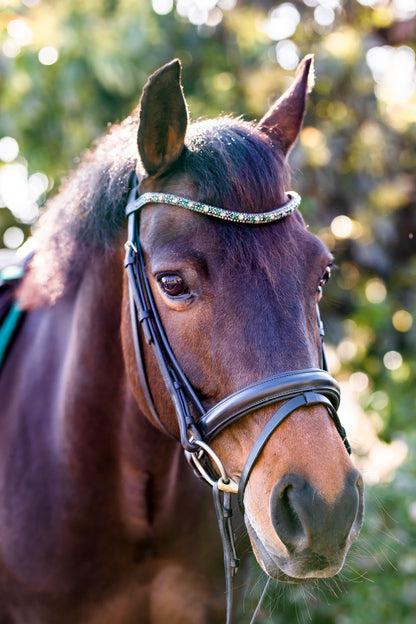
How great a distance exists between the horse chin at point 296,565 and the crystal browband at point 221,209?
0.85 m

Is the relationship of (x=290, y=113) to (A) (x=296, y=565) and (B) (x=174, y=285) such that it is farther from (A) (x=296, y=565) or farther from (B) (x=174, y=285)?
(A) (x=296, y=565)

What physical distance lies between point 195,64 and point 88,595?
5080 millimetres

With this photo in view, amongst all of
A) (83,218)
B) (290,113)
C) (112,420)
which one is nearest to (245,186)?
(290,113)

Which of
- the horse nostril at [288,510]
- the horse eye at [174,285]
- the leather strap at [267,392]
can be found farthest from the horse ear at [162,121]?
the horse nostril at [288,510]

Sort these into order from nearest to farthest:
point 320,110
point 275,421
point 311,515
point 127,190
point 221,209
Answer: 1. point 311,515
2. point 275,421
3. point 221,209
4. point 127,190
5. point 320,110

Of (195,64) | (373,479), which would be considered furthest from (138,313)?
(195,64)

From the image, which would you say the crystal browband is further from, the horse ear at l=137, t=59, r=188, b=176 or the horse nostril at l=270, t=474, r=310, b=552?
the horse nostril at l=270, t=474, r=310, b=552

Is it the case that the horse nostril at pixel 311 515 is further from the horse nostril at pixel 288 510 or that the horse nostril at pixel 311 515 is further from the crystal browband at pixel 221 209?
the crystal browband at pixel 221 209

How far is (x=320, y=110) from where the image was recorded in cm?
555

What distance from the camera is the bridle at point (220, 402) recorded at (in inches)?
55.6

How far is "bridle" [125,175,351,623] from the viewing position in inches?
55.6

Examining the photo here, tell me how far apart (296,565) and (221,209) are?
0.94 m

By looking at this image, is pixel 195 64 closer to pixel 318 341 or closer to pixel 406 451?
pixel 406 451

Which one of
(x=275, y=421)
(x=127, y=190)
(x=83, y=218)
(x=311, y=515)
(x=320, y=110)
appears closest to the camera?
(x=311, y=515)
